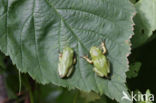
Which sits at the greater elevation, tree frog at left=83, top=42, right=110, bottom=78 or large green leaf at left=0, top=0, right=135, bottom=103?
large green leaf at left=0, top=0, right=135, bottom=103

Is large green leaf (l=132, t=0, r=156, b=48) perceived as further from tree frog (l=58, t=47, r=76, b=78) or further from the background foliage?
tree frog (l=58, t=47, r=76, b=78)

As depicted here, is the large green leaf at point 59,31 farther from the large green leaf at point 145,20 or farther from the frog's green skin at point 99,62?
the large green leaf at point 145,20

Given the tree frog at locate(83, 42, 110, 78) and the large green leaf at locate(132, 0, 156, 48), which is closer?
the tree frog at locate(83, 42, 110, 78)

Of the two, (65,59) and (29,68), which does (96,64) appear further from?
(29,68)

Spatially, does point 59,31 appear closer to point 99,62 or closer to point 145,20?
point 99,62

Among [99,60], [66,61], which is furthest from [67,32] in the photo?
[99,60]

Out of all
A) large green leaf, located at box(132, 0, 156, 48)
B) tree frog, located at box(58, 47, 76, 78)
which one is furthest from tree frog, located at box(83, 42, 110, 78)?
large green leaf, located at box(132, 0, 156, 48)

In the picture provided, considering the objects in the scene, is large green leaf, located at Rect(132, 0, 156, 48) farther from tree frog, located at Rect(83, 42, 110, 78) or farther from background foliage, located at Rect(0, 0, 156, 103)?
tree frog, located at Rect(83, 42, 110, 78)

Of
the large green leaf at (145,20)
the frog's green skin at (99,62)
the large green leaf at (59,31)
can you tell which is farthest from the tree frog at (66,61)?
the large green leaf at (145,20)
